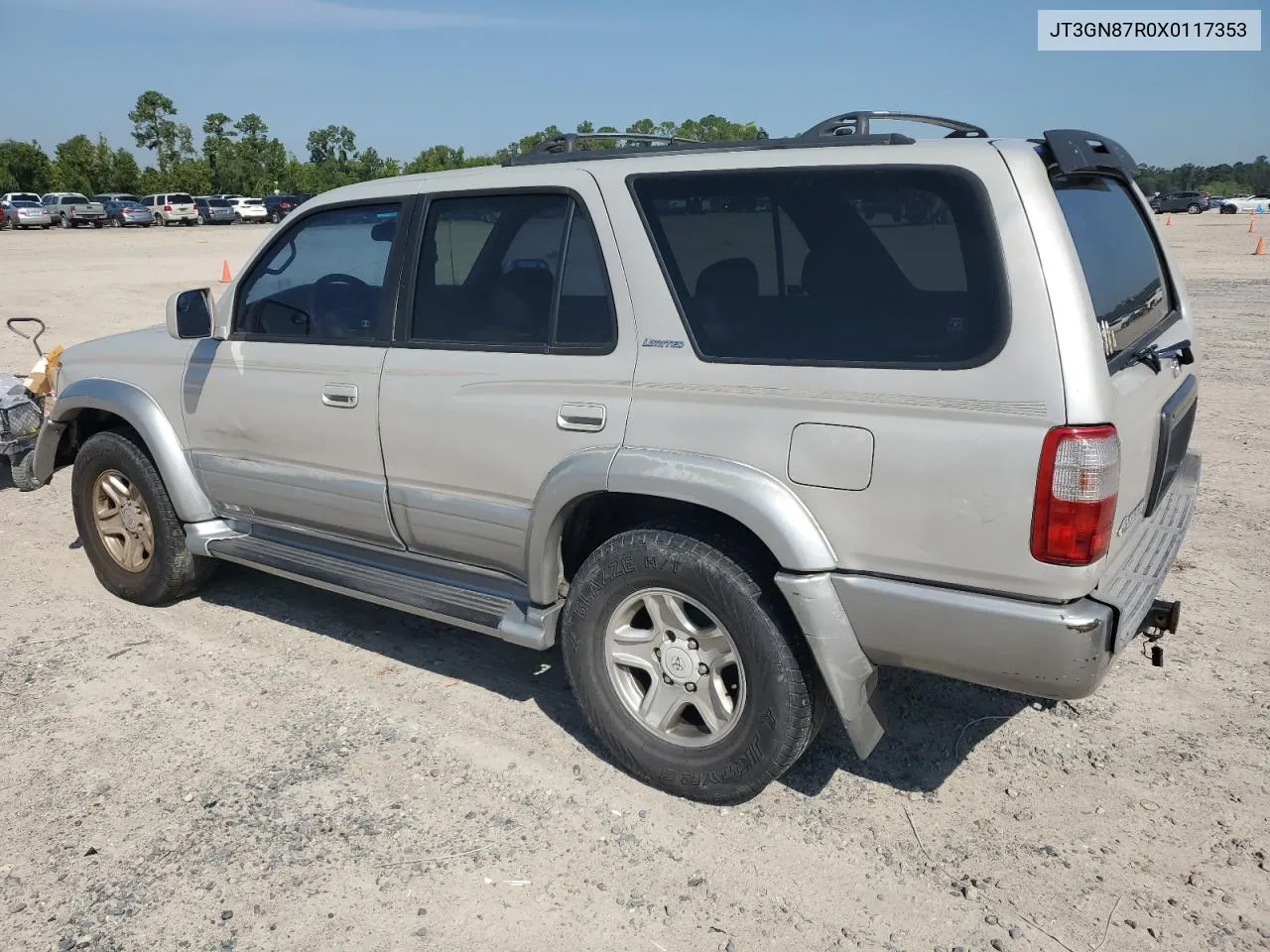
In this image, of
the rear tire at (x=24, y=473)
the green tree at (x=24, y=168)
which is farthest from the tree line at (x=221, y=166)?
the rear tire at (x=24, y=473)

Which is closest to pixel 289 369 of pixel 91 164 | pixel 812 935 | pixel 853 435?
pixel 853 435

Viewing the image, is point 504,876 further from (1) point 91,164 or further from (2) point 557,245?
(1) point 91,164

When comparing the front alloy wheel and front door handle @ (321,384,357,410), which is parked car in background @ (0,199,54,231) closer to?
the front alloy wheel

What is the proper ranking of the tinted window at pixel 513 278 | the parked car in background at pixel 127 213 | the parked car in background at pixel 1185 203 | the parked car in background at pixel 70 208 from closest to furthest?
the tinted window at pixel 513 278 < the parked car in background at pixel 70 208 < the parked car in background at pixel 127 213 < the parked car in background at pixel 1185 203

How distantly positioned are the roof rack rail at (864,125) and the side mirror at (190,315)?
267 centimetres

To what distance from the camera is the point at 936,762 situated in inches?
140

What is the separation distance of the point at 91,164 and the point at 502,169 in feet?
269

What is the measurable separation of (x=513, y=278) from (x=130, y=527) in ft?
8.43

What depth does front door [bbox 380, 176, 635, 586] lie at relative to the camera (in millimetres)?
3350

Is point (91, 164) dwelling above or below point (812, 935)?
above

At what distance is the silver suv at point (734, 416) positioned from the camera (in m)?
2.67

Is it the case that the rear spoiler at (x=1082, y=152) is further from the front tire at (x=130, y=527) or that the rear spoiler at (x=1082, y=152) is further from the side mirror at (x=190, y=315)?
the front tire at (x=130, y=527)

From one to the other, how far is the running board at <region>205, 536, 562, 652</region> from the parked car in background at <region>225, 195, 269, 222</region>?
182 ft

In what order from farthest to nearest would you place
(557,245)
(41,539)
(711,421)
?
(41,539), (557,245), (711,421)
